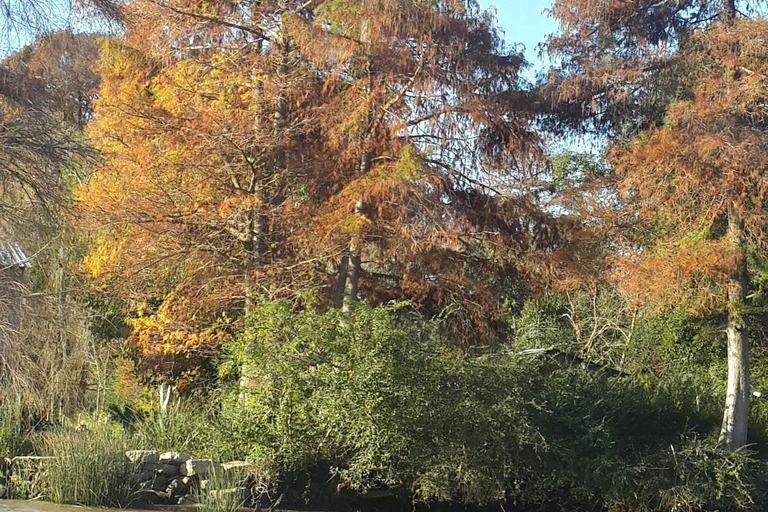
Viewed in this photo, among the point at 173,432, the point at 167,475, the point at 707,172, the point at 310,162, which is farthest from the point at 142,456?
the point at 707,172

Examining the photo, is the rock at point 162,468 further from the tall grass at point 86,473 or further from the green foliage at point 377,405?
the green foliage at point 377,405

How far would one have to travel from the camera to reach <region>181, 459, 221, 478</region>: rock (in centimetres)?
1263

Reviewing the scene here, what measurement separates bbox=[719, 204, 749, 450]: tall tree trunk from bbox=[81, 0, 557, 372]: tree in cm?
359

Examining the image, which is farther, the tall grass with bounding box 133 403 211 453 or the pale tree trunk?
the pale tree trunk

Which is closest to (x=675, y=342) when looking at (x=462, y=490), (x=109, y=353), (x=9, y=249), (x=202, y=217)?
(x=462, y=490)

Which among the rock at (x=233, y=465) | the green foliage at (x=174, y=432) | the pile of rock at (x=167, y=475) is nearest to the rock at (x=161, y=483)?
the pile of rock at (x=167, y=475)

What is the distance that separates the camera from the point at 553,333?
23500 mm

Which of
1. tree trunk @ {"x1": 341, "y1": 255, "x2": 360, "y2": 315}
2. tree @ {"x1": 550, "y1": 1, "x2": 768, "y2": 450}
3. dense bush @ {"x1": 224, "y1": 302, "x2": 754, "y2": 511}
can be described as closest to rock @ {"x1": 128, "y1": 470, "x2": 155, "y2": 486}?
dense bush @ {"x1": 224, "y1": 302, "x2": 754, "y2": 511}

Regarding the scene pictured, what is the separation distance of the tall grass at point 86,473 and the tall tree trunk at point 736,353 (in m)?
10.8

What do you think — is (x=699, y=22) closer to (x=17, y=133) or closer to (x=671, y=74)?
(x=671, y=74)

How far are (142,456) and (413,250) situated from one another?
5.88 meters

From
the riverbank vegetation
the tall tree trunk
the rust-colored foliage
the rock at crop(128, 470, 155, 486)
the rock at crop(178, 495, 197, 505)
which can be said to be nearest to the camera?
the rock at crop(128, 470, 155, 486)

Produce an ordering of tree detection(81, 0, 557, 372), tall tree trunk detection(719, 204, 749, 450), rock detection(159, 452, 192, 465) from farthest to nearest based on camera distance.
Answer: tall tree trunk detection(719, 204, 749, 450)
tree detection(81, 0, 557, 372)
rock detection(159, 452, 192, 465)

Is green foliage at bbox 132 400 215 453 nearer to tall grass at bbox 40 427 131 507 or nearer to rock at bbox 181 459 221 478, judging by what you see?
rock at bbox 181 459 221 478
